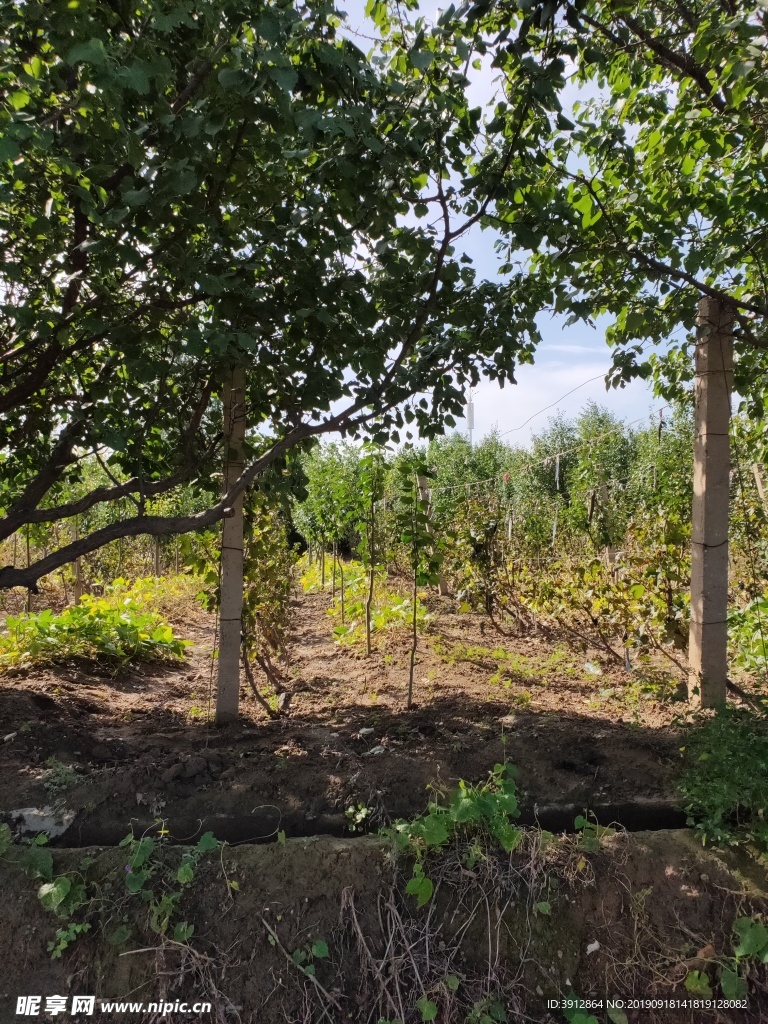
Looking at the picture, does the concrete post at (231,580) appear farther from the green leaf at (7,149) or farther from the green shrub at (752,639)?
the green shrub at (752,639)

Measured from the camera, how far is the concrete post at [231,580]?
3.46m

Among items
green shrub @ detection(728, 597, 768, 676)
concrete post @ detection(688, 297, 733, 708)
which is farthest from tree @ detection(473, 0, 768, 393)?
green shrub @ detection(728, 597, 768, 676)

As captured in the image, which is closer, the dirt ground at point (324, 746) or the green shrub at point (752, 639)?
the dirt ground at point (324, 746)

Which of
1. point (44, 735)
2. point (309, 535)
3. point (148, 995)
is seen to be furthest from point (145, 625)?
A: point (309, 535)

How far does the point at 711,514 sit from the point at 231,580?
2.70 metres

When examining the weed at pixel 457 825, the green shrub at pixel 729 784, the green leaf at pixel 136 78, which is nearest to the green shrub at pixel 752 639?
the green shrub at pixel 729 784

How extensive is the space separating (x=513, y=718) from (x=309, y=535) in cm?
1052

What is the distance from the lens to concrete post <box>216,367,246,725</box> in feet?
11.4

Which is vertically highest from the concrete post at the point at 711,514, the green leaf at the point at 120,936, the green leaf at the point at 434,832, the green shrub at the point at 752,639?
the concrete post at the point at 711,514

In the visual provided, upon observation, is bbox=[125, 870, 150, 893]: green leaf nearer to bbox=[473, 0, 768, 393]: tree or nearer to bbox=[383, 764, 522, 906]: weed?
bbox=[383, 764, 522, 906]: weed

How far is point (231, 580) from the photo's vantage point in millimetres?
3533

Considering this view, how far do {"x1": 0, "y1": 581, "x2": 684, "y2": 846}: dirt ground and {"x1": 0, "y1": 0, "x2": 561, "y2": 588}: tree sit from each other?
3.36 ft

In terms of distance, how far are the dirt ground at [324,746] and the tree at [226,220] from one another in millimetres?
1024

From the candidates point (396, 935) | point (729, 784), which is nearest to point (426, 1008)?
point (396, 935)
